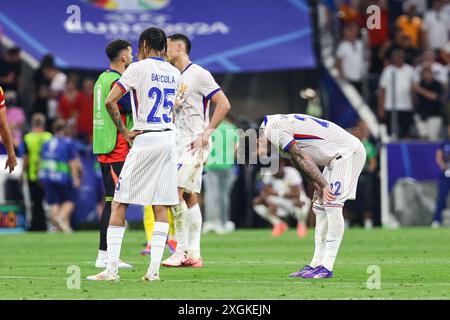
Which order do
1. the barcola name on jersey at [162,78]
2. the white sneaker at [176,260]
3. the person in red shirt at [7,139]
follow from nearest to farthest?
→ the barcola name on jersey at [162,78]
the person in red shirt at [7,139]
the white sneaker at [176,260]

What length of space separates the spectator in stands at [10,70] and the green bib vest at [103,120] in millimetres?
11459

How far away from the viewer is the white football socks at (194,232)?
14547 mm

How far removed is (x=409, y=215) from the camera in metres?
25.0

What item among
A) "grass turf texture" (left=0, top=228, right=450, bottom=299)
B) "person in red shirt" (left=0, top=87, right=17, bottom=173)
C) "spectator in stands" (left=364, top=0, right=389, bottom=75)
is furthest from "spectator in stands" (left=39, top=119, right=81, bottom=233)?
"person in red shirt" (left=0, top=87, right=17, bottom=173)

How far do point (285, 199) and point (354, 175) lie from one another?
11595 millimetres

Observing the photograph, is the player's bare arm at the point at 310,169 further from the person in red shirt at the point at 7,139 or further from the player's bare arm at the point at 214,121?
the person in red shirt at the point at 7,139

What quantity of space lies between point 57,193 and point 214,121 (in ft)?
35.0

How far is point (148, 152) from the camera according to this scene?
11.9 m

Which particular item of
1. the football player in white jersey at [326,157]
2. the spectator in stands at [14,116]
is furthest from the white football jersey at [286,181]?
the football player in white jersey at [326,157]

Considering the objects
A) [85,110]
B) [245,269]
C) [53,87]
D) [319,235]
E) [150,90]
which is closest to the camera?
[150,90]

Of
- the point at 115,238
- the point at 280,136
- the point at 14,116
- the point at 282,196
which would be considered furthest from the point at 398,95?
the point at 115,238

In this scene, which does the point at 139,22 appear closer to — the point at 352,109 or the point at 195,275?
the point at 352,109

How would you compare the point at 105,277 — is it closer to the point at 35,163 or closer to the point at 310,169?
the point at 310,169
